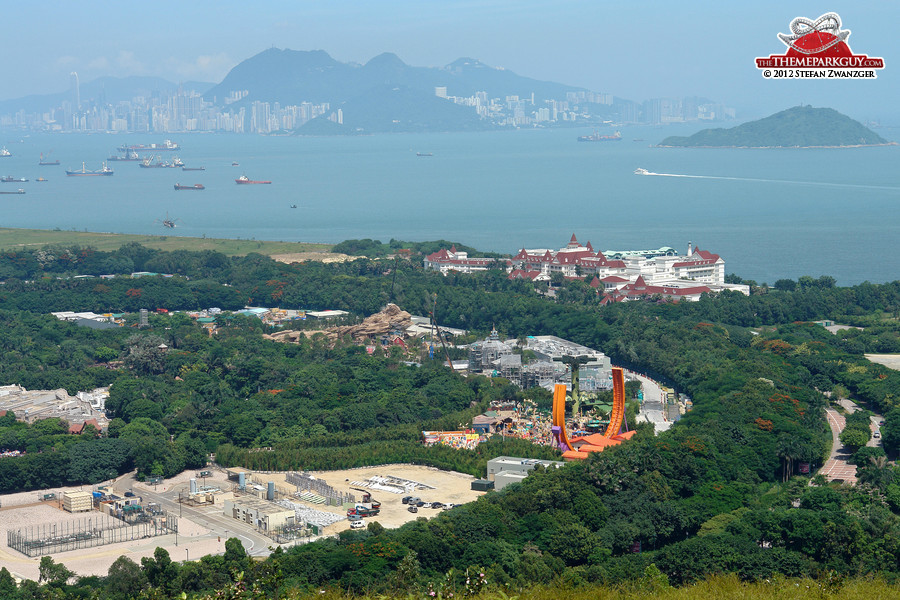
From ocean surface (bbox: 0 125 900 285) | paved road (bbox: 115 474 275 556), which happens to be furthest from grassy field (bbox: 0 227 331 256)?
paved road (bbox: 115 474 275 556)

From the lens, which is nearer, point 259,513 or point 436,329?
point 259,513

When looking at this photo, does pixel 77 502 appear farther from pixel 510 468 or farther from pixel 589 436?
pixel 589 436

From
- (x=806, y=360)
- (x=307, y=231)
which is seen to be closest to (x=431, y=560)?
(x=806, y=360)

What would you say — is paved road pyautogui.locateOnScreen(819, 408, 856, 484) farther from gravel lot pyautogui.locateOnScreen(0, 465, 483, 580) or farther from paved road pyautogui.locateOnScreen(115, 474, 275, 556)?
paved road pyautogui.locateOnScreen(115, 474, 275, 556)

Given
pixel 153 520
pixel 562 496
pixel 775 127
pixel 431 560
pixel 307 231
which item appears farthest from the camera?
pixel 775 127

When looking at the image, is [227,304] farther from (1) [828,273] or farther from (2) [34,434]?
(1) [828,273]

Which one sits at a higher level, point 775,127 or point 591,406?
point 775,127

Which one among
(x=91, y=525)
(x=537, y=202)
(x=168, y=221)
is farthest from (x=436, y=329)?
(x=537, y=202)

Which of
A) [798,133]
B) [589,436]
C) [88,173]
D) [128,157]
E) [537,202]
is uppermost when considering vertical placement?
[798,133]
